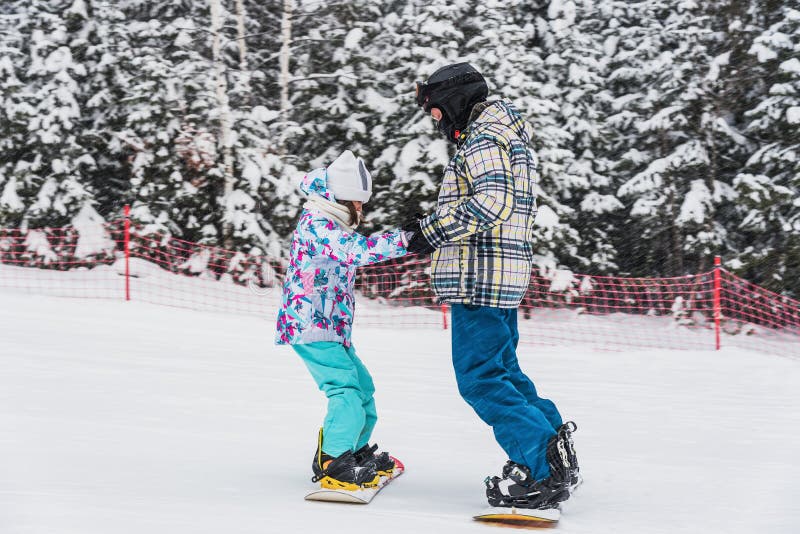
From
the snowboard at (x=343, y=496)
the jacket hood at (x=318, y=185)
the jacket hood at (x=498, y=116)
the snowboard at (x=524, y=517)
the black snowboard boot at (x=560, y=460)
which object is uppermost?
the jacket hood at (x=498, y=116)

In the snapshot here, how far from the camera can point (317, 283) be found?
3531 millimetres

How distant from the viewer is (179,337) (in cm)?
841

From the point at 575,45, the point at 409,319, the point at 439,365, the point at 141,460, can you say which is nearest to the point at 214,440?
the point at 141,460

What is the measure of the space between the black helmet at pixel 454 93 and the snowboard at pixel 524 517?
1.55 metres

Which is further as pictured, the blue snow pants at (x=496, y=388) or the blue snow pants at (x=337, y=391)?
the blue snow pants at (x=337, y=391)

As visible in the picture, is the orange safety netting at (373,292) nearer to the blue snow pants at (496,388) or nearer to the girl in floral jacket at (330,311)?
the girl in floral jacket at (330,311)

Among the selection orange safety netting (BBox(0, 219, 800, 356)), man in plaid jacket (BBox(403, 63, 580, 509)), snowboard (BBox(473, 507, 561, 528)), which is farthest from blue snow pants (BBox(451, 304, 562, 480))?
orange safety netting (BBox(0, 219, 800, 356))

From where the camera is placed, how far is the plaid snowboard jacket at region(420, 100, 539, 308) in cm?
321

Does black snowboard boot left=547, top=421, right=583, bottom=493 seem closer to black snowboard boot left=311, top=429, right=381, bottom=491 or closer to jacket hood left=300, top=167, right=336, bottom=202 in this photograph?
black snowboard boot left=311, top=429, right=381, bottom=491

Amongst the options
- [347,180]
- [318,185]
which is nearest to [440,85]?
[347,180]

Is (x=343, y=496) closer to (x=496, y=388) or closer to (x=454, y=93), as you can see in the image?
(x=496, y=388)

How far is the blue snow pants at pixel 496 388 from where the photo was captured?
3.26 meters

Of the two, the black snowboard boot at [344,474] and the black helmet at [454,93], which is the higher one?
the black helmet at [454,93]

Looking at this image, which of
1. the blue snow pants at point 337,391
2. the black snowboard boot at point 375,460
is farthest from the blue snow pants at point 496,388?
the black snowboard boot at point 375,460
